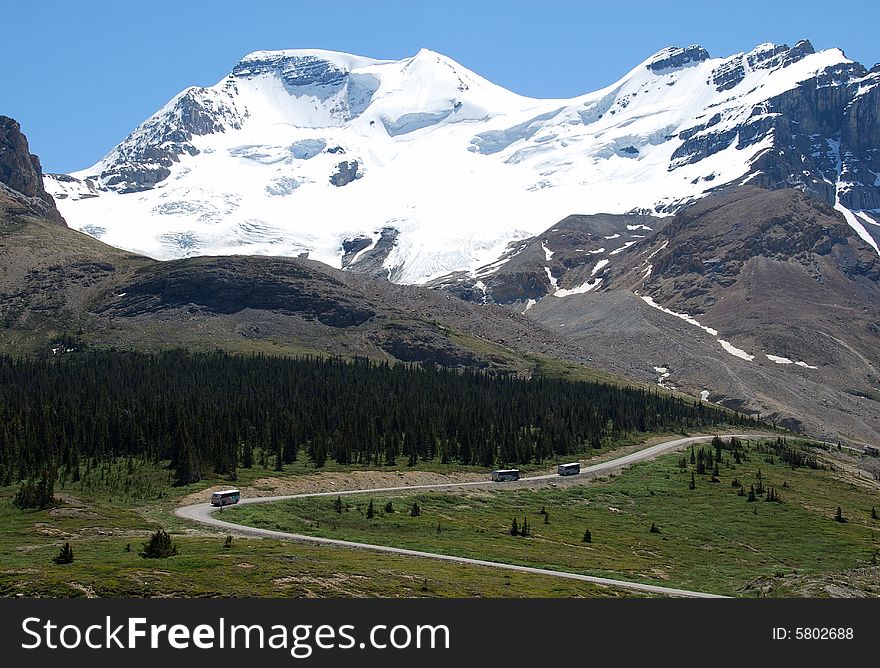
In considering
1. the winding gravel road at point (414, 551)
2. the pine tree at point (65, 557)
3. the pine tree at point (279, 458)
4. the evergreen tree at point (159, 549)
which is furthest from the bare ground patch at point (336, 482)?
the pine tree at point (65, 557)

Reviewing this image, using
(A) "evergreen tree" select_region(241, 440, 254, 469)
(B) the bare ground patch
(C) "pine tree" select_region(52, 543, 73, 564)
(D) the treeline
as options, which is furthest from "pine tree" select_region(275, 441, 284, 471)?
(C) "pine tree" select_region(52, 543, 73, 564)

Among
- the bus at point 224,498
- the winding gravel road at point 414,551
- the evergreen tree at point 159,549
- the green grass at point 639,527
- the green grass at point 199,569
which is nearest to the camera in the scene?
the green grass at point 199,569

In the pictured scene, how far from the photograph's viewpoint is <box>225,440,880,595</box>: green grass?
264ft

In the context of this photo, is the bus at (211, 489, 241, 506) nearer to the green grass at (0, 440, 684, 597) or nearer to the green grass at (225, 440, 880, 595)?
the green grass at (225, 440, 880, 595)

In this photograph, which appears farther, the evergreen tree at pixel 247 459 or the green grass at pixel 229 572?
the evergreen tree at pixel 247 459

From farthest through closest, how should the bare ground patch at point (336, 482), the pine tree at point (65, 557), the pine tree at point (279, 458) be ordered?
the pine tree at point (279, 458) → the bare ground patch at point (336, 482) → the pine tree at point (65, 557)

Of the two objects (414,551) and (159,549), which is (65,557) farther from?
(414,551)

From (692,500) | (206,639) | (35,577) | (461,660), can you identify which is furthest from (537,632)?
(692,500)

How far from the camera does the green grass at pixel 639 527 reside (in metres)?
80.5

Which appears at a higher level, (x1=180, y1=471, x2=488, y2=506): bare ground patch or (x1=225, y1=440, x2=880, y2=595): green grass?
(x1=180, y1=471, x2=488, y2=506): bare ground patch

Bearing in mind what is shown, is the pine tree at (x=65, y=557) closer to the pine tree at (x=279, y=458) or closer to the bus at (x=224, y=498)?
the bus at (x=224, y=498)

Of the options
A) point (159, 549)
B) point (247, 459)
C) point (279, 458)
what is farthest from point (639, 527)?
point (159, 549)

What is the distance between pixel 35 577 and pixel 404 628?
956 inches

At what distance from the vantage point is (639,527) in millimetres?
111000
